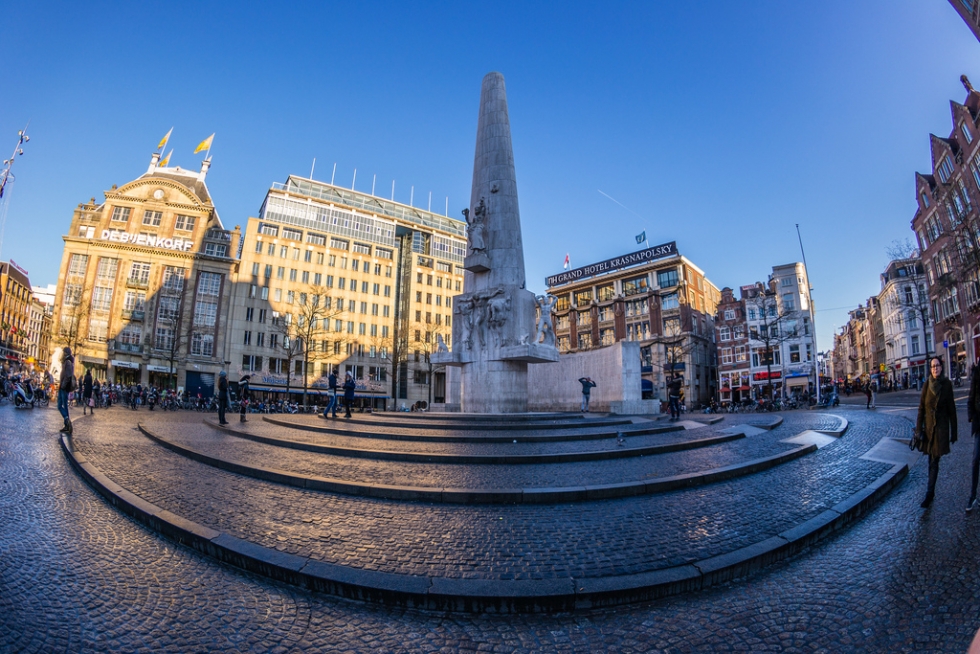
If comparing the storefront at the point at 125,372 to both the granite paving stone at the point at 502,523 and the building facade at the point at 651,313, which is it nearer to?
the building facade at the point at 651,313

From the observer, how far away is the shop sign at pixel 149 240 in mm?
53344

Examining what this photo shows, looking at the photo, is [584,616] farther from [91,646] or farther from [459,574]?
[91,646]

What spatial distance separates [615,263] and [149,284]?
62460 millimetres

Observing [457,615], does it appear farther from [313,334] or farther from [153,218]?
[153,218]

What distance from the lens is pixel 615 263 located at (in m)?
70.0

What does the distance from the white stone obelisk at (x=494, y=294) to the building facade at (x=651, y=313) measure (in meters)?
39.1

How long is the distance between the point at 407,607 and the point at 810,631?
Answer: 8.87ft

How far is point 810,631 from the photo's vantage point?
2887 millimetres

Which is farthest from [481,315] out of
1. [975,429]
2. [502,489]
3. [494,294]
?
[975,429]

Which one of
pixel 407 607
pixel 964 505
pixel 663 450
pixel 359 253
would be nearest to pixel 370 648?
pixel 407 607

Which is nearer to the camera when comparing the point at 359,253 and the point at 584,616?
the point at 584,616

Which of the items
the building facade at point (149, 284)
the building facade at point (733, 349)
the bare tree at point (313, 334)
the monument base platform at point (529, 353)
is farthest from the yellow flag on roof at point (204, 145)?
the building facade at point (733, 349)

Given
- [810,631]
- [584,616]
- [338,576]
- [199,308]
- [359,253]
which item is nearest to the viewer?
[810,631]

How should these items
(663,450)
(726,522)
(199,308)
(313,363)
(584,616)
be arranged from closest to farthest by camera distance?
(584,616), (726,522), (663,450), (199,308), (313,363)
